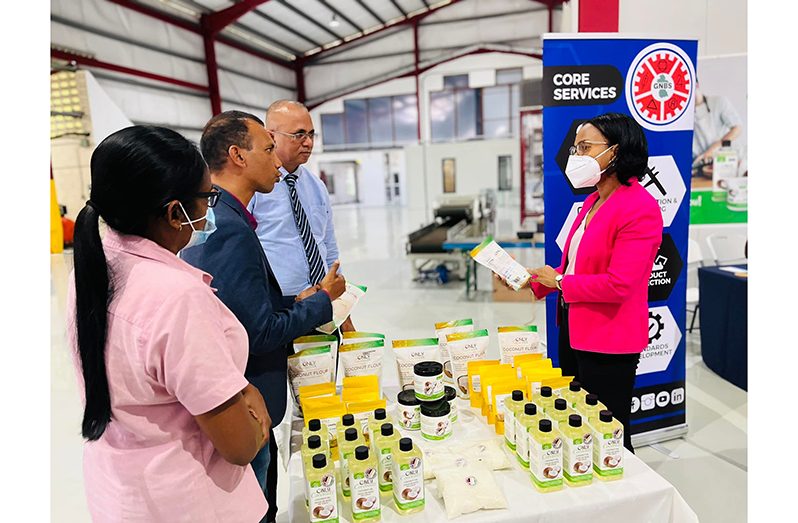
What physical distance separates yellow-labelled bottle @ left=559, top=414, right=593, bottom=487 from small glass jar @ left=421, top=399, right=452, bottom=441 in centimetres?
33

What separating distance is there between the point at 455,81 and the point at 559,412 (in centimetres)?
1792

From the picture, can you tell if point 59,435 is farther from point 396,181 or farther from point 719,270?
point 396,181

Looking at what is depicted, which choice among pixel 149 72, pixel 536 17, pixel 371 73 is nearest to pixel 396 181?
pixel 371 73

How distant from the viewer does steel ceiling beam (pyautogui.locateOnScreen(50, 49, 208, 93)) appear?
9386mm

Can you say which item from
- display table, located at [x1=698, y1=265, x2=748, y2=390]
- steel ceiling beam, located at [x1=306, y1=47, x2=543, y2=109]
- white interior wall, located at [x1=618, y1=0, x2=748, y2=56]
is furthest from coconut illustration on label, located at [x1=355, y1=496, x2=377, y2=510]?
steel ceiling beam, located at [x1=306, y1=47, x2=543, y2=109]

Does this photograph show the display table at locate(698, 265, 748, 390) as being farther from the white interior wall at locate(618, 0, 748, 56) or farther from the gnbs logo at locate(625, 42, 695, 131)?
the white interior wall at locate(618, 0, 748, 56)

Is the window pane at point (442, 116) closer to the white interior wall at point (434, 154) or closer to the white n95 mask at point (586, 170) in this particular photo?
the white interior wall at point (434, 154)

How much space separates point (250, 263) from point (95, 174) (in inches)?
19.3

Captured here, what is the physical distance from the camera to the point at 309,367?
1.58m

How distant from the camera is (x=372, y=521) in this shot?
1.12m

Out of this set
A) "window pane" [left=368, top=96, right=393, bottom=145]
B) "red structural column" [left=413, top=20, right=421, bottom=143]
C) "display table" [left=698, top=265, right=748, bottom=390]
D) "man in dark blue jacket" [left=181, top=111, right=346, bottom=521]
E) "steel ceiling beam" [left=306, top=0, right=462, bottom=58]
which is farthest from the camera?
"window pane" [left=368, top=96, right=393, bottom=145]

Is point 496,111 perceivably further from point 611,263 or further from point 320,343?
point 320,343

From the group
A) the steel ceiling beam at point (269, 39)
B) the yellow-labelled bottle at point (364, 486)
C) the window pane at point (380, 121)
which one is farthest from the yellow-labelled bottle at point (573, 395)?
the window pane at point (380, 121)

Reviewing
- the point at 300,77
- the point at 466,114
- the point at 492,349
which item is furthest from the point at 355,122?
the point at 492,349
